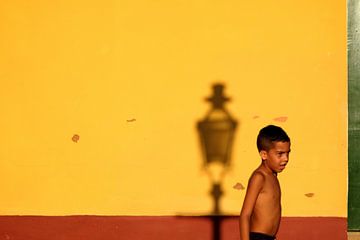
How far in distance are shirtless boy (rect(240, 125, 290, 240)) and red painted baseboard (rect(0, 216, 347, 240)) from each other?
2.05 metres

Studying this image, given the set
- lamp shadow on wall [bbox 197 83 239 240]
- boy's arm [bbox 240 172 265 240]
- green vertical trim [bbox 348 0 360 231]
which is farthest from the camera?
green vertical trim [bbox 348 0 360 231]

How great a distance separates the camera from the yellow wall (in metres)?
6.87

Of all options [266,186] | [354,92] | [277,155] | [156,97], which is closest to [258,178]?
[266,186]

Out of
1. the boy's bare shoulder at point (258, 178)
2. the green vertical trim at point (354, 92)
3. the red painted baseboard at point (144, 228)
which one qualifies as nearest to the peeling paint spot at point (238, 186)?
the red painted baseboard at point (144, 228)

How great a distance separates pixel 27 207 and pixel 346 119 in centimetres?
317

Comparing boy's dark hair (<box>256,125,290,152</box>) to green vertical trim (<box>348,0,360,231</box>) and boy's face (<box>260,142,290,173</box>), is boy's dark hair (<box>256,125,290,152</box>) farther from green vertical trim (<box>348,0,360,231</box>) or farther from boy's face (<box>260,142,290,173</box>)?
green vertical trim (<box>348,0,360,231</box>)

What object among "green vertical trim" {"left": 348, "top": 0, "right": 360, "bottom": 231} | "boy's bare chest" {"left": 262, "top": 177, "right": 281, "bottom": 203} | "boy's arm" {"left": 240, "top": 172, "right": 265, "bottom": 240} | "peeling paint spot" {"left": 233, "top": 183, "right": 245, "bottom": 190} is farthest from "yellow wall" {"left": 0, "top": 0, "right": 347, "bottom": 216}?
"boy's arm" {"left": 240, "top": 172, "right": 265, "bottom": 240}

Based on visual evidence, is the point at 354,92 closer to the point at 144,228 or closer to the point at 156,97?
the point at 156,97

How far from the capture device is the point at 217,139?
698 centimetres

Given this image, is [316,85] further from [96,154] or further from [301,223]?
[96,154]

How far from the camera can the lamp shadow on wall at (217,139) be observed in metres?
6.93

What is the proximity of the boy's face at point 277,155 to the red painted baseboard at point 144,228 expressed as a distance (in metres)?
2.17

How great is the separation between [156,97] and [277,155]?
242 centimetres

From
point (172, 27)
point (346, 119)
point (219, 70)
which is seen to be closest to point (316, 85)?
point (346, 119)
